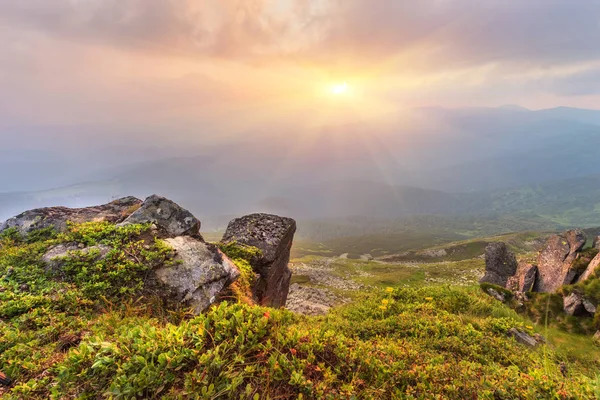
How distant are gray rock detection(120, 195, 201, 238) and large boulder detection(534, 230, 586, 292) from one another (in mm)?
32836

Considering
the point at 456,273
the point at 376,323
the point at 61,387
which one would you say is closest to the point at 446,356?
the point at 376,323

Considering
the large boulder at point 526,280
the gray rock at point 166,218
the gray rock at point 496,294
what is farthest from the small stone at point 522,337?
the large boulder at point 526,280

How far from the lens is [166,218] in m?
12.5

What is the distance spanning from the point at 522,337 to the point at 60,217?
59.7ft

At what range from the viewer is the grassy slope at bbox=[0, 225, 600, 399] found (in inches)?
160

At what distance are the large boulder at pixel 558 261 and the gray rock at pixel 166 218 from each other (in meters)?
32.8

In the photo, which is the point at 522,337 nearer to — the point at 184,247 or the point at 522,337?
the point at 522,337

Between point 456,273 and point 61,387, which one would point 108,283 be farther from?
point 456,273

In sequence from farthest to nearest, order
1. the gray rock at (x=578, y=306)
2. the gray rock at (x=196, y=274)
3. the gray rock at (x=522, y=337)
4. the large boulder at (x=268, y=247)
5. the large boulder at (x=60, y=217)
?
the gray rock at (x=578, y=306), the large boulder at (x=268, y=247), the large boulder at (x=60, y=217), the gray rock at (x=522, y=337), the gray rock at (x=196, y=274)

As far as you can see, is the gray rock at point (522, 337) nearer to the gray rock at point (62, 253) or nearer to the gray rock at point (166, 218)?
the gray rock at point (166, 218)

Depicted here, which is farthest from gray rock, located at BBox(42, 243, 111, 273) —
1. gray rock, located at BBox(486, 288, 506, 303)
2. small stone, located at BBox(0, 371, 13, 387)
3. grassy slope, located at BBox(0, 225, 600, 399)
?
gray rock, located at BBox(486, 288, 506, 303)

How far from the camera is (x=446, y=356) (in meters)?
7.11

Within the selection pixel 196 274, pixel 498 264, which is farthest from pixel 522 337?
pixel 498 264

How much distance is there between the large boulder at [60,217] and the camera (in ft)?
36.5
